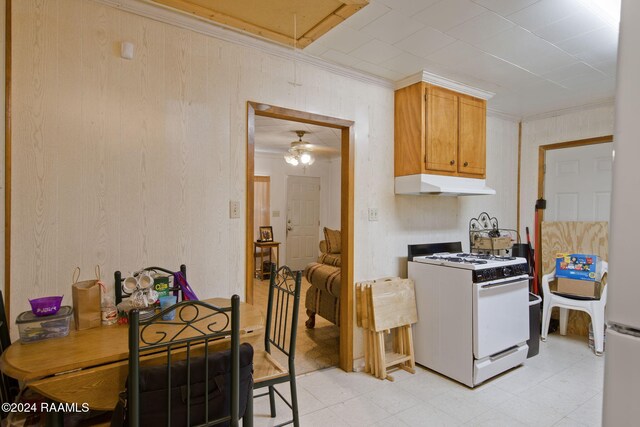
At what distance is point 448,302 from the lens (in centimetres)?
275

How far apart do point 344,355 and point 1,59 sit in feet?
9.57

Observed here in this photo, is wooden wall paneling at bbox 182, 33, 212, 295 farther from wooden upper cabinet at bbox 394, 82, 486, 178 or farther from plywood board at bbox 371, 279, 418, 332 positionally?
wooden upper cabinet at bbox 394, 82, 486, 178

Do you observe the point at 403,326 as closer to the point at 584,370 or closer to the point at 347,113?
the point at 584,370

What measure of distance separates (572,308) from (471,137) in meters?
1.99

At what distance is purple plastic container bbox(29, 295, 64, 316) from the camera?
1466 millimetres

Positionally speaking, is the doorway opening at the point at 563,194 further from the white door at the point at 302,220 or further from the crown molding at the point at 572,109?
the white door at the point at 302,220

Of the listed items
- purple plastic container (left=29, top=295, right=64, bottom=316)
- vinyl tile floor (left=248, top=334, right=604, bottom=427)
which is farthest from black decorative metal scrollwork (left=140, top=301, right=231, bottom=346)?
vinyl tile floor (left=248, top=334, right=604, bottom=427)

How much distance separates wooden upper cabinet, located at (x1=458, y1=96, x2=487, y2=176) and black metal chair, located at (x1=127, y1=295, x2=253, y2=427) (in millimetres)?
2685

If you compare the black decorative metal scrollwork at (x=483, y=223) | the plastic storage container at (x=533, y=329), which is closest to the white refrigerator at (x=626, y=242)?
the plastic storage container at (x=533, y=329)

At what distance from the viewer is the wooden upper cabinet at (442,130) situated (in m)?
2.94

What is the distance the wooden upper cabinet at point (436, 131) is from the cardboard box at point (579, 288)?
1529mm

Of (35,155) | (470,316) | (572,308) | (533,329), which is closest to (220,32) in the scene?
(35,155)

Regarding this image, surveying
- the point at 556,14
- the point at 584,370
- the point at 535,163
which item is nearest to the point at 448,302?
the point at 584,370

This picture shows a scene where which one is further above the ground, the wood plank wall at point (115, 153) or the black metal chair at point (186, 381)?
the wood plank wall at point (115, 153)
